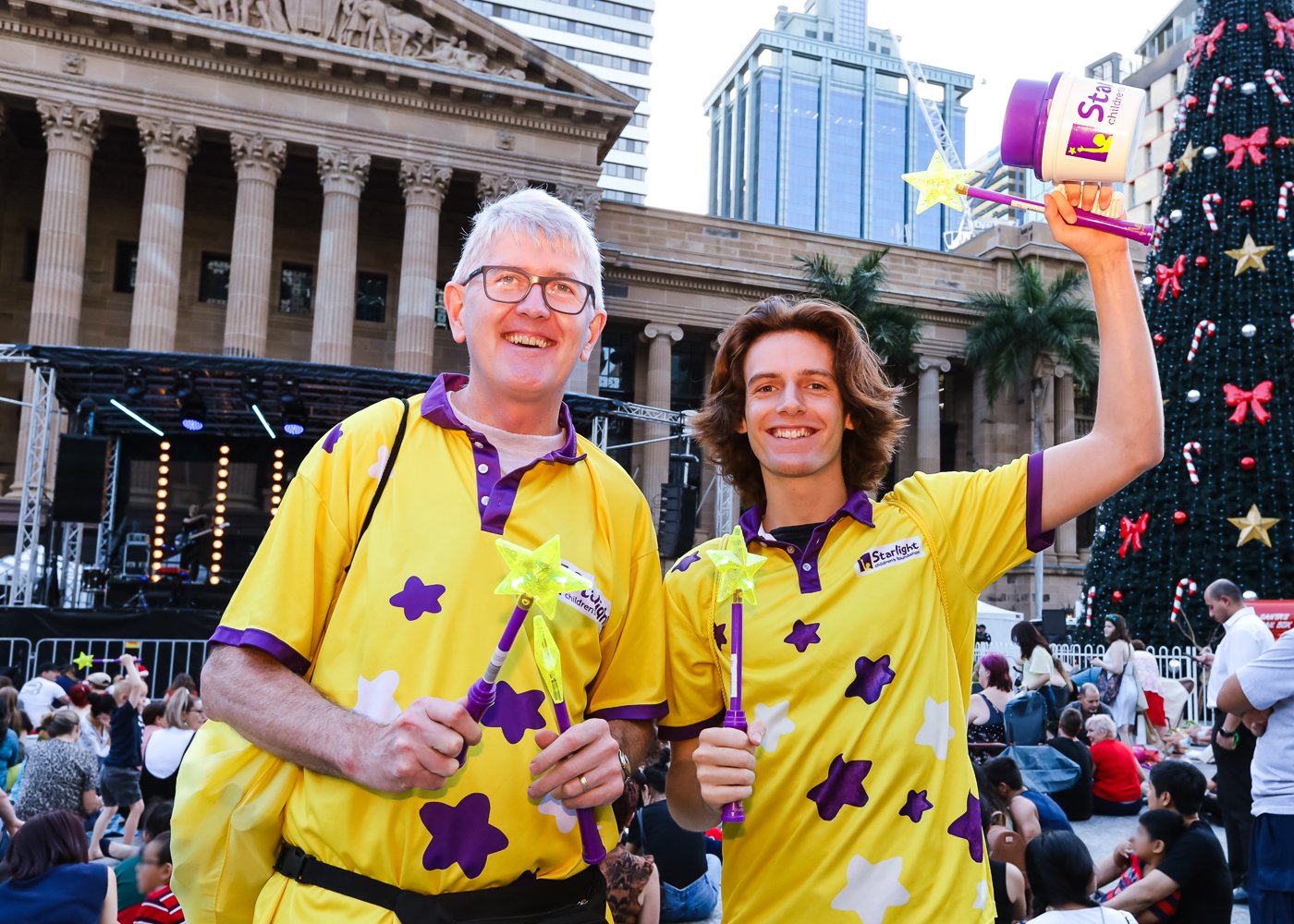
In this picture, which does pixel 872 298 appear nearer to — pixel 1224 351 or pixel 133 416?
pixel 1224 351

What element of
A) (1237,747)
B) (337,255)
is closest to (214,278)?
(337,255)

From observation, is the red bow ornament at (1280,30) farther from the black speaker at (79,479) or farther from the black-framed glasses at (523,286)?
the black speaker at (79,479)

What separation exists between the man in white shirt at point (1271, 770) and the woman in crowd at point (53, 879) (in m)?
5.58

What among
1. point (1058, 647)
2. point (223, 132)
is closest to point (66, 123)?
point (223, 132)

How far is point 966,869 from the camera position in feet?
7.84

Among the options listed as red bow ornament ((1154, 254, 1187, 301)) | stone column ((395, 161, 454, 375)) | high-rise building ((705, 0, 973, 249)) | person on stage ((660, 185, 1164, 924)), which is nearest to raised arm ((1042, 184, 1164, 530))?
person on stage ((660, 185, 1164, 924))

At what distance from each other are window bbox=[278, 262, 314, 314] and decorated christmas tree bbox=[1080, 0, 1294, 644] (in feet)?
89.0

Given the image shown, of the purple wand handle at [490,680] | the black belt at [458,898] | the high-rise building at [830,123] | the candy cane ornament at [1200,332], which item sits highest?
the high-rise building at [830,123]

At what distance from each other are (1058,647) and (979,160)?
408ft

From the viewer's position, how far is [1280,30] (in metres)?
14.0

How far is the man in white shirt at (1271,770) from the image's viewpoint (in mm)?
4559

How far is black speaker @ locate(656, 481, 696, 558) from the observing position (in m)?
21.8

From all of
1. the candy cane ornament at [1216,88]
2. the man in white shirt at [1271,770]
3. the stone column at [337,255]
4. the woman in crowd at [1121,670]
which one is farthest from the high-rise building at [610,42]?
the man in white shirt at [1271,770]

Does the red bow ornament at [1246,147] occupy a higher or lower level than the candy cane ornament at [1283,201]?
higher
